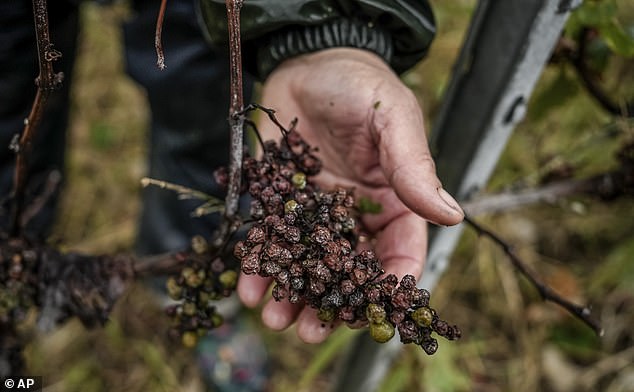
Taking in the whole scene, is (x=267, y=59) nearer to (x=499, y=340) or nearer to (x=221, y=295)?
(x=221, y=295)

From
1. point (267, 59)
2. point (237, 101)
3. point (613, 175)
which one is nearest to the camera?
point (237, 101)

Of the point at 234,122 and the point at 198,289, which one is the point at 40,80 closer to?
the point at 234,122

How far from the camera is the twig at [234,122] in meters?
0.89

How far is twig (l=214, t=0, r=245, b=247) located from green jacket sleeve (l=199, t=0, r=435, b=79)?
10.3 inches

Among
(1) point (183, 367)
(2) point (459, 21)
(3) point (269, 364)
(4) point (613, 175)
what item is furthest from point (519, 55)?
(2) point (459, 21)

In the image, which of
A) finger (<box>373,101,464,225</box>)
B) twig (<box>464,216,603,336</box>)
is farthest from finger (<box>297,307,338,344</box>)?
twig (<box>464,216,603,336</box>)

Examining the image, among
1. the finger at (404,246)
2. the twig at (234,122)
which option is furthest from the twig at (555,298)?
the twig at (234,122)

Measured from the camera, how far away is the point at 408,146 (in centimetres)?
104

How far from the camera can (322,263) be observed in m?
0.90

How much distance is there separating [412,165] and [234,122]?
30 centimetres

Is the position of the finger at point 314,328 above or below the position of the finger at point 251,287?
above

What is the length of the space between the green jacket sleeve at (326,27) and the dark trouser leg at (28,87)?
63 cm

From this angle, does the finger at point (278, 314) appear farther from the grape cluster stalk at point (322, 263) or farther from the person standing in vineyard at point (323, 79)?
the grape cluster stalk at point (322, 263)

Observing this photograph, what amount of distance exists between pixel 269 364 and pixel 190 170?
0.79 metres
